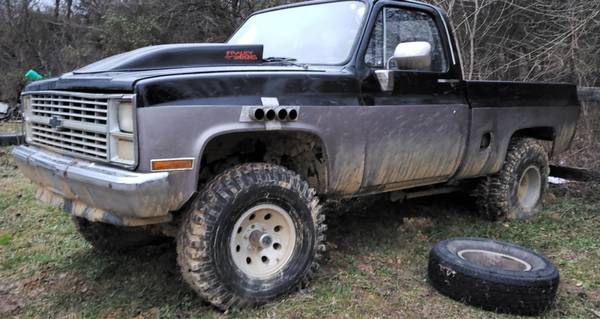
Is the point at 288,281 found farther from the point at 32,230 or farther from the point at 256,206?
the point at 32,230

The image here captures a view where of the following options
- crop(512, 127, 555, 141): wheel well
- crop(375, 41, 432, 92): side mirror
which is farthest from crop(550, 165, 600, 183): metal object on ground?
crop(375, 41, 432, 92): side mirror

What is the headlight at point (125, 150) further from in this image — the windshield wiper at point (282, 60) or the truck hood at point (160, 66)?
the windshield wiper at point (282, 60)

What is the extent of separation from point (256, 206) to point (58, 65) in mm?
21059

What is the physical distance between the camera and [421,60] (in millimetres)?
3863

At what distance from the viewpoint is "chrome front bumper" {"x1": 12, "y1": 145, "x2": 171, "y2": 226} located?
284cm

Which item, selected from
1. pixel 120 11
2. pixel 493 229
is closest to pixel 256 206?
pixel 493 229

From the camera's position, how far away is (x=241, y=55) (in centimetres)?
388

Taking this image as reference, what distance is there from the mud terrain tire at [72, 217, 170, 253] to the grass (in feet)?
0.40

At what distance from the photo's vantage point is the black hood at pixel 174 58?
136 inches

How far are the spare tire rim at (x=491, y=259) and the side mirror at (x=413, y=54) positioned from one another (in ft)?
4.63

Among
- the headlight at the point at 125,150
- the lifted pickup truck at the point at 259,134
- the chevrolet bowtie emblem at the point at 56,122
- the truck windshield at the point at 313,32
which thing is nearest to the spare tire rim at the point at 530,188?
the lifted pickup truck at the point at 259,134

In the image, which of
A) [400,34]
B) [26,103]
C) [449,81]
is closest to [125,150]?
[26,103]

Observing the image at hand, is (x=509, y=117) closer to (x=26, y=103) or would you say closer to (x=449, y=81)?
(x=449, y=81)

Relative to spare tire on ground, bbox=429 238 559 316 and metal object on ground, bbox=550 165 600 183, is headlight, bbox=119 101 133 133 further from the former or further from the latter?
metal object on ground, bbox=550 165 600 183
